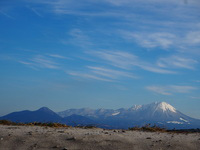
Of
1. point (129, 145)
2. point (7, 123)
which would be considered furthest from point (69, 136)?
point (7, 123)

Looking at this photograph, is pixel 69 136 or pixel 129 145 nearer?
pixel 129 145

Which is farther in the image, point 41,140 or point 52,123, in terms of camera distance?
point 52,123

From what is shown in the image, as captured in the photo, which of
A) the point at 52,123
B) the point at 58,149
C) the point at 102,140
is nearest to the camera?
the point at 58,149

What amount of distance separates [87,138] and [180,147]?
13.7 ft

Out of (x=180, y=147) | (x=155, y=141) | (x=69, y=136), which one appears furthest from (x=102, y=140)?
(x=180, y=147)

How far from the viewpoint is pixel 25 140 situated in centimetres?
1271

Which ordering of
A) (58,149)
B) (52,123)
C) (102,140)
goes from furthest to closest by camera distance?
(52,123) < (102,140) < (58,149)

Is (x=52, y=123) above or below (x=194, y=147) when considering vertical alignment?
above

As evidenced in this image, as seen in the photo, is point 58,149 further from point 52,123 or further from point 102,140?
point 52,123

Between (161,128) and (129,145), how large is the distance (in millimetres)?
6328

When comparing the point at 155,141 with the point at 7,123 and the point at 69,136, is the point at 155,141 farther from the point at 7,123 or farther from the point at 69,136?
the point at 7,123

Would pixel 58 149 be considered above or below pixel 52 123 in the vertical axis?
below

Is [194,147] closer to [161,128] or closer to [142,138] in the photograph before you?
[142,138]

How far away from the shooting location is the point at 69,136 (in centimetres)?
1320
